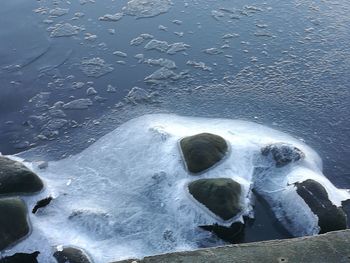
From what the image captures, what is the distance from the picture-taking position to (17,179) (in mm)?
18469

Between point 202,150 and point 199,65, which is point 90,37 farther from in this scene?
point 202,150

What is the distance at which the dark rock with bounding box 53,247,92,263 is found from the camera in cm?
1581

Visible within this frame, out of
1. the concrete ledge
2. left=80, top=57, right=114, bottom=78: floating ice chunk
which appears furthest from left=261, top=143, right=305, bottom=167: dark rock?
left=80, top=57, right=114, bottom=78: floating ice chunk

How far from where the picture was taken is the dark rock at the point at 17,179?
1823 centimetres

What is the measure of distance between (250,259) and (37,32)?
22.8m

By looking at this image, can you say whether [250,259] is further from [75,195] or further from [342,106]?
[342,106]

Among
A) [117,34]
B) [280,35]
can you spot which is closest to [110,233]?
[117,34]

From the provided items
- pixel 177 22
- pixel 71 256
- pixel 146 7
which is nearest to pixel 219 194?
pixel 71 256

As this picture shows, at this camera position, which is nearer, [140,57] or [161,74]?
[161,74]

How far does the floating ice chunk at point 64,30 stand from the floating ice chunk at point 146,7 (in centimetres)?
410

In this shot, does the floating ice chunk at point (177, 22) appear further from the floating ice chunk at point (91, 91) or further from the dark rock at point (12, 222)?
the dark rock at point (12, 222)

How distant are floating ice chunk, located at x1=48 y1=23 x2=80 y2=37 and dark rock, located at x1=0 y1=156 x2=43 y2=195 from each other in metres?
13.2

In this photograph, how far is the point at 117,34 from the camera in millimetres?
29688

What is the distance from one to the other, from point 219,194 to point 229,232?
1479 mm
